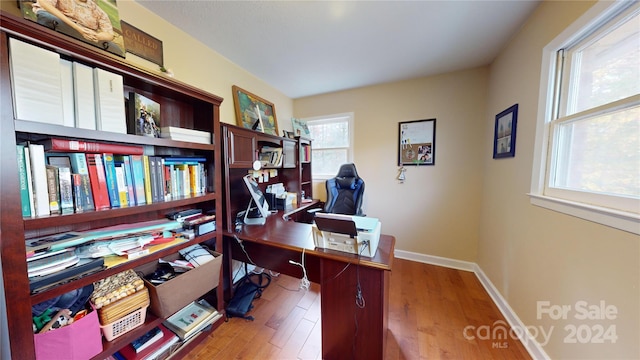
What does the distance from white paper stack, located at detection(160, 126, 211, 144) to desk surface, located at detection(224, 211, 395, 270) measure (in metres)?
0.77

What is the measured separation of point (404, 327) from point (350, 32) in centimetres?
248

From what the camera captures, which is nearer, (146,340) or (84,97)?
(84,97)

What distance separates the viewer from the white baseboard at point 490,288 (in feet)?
4.35

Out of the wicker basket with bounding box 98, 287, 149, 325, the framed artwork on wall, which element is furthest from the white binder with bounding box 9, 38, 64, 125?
the framed artwork on wall

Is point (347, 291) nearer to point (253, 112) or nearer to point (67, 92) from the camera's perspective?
point (67, 92)

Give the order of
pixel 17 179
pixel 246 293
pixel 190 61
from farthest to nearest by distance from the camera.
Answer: pixel 246 293 → pixel 190 61 → pixel 17 179

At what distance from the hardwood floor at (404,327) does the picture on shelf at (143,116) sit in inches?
60.6

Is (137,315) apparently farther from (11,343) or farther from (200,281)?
(11,343)

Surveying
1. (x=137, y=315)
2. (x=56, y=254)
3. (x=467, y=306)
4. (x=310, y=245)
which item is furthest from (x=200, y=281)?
(x=467, y=306)

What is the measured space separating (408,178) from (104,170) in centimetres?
284

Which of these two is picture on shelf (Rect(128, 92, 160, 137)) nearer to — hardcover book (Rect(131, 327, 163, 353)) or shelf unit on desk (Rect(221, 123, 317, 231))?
shelf unit on desk (Rect(221, 123, 317, 231))

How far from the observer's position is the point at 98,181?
3.29 ft

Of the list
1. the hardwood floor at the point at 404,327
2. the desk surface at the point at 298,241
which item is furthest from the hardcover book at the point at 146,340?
the desk surface at the point at 298,241

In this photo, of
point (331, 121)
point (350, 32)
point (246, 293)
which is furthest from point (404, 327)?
point (331, 121)
